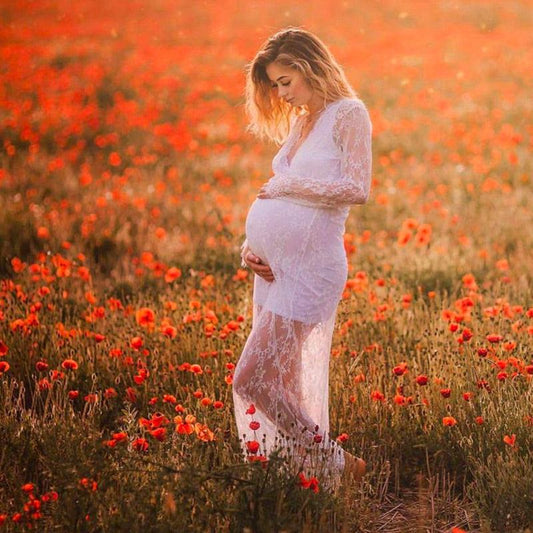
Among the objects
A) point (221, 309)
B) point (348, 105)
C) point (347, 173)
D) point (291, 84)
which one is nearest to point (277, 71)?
point (291, 84)

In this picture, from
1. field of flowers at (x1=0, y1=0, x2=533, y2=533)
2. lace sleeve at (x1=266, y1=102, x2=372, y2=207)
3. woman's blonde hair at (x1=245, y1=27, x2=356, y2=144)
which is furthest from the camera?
woman's blonde hair at (x1=245, y1=27, x2=356, y2=144)

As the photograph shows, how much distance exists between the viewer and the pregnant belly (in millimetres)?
3549

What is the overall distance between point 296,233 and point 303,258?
0.11 m

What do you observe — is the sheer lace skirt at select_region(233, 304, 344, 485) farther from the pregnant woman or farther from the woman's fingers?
the woman's fingers

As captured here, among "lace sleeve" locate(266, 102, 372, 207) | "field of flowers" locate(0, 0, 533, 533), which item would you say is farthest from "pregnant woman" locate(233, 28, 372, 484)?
"field of flowers" locate(0, 0, 533, 533)

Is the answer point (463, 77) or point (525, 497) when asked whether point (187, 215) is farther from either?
point (463, 77)

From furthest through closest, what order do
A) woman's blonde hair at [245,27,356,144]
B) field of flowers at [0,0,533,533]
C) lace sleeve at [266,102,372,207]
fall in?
woman's blonde hair at [245,27,356,144], lace sleeve at [266,102,372,207], field of flowers at [0,0,533,533]

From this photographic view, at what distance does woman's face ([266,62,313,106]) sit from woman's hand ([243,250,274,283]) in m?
0.68

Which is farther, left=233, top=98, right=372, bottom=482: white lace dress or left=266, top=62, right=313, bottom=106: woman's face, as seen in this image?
left=266, top=62, right=313, bottom=106: woman's face

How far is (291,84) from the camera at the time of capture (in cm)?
366

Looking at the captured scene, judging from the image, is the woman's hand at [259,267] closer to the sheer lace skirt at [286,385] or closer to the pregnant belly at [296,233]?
the pregnant belly at [296,233]

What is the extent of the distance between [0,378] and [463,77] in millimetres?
11909

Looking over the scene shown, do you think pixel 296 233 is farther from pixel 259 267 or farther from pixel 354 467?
pixel 354 467

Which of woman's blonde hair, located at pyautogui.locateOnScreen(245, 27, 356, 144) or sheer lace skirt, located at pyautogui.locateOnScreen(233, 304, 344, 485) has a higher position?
woman's blonde hair, located at pyautogui.locateOnScreen(245, 27, 356, 144)
